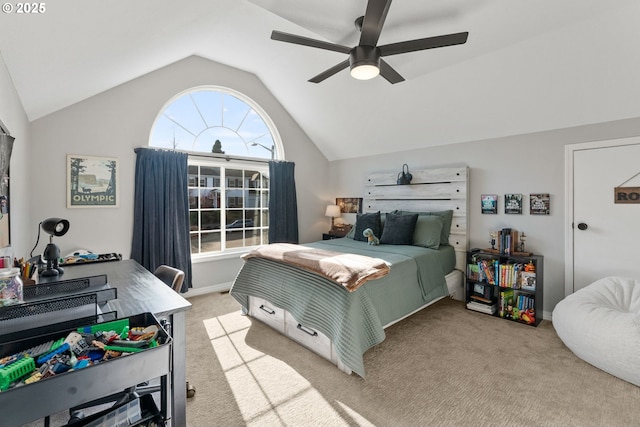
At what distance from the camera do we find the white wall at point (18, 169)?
176 centimetres

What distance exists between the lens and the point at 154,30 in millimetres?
2137

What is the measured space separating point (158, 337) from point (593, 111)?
12.7 feet

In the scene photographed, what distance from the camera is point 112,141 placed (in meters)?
3.27

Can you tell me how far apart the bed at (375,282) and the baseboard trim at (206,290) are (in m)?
1.06

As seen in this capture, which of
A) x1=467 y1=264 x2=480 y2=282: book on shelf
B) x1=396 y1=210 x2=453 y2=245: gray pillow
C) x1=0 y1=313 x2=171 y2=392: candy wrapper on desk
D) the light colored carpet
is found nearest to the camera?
x1=0 y1=313 x2=171 y2=392: candy wrapper on desk

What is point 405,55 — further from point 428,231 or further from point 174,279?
point 174,279

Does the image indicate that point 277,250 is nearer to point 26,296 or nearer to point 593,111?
point 26,296

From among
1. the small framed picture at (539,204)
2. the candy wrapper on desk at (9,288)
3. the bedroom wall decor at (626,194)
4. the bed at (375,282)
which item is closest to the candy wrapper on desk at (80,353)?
the candy wrapper on desk at (9,288)

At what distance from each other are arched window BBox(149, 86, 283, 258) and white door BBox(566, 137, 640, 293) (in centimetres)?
378

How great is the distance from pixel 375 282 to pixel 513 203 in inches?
83.1

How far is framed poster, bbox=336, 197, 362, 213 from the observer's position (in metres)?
4.96

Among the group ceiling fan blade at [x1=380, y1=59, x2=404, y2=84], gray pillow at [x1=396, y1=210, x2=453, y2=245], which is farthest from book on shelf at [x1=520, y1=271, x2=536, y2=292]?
ceiling fan blade at [x1=380, y1=59, x2=404, y2=84]

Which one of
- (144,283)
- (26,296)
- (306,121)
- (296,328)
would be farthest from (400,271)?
(306,121)

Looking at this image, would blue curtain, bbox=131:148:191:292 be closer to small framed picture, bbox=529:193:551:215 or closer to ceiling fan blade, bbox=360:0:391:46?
ceiling fan blade, bbox=360:0:391:46
